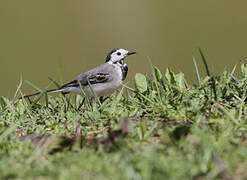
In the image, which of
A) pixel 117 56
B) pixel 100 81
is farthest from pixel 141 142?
pixel 117 56

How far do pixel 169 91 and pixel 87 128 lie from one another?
1.22m

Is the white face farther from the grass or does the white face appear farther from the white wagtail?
the grass

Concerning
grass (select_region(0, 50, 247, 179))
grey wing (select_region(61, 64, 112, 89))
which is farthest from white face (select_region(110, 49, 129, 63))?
grass (select_region(0, 50, 247, 179))

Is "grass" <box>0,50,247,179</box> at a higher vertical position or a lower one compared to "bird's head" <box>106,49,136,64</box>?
lower

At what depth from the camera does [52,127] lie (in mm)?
3732

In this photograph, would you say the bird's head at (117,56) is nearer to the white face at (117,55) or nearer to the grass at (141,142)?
the white face at (117,55)

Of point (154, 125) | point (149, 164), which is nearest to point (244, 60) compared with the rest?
point (154, 125)

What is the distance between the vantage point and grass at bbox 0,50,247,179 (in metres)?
2.27

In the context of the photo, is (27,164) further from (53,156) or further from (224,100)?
(224,100)

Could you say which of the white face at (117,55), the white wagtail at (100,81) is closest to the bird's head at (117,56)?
the white face at (117,55)

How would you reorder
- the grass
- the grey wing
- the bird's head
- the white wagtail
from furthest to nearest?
the bird's head, the grey wing, the white wagtail, the grass

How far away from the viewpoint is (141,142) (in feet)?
9.66

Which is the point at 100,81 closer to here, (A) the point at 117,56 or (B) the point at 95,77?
(B) the point at 95,77

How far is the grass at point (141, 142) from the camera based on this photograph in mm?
2270
